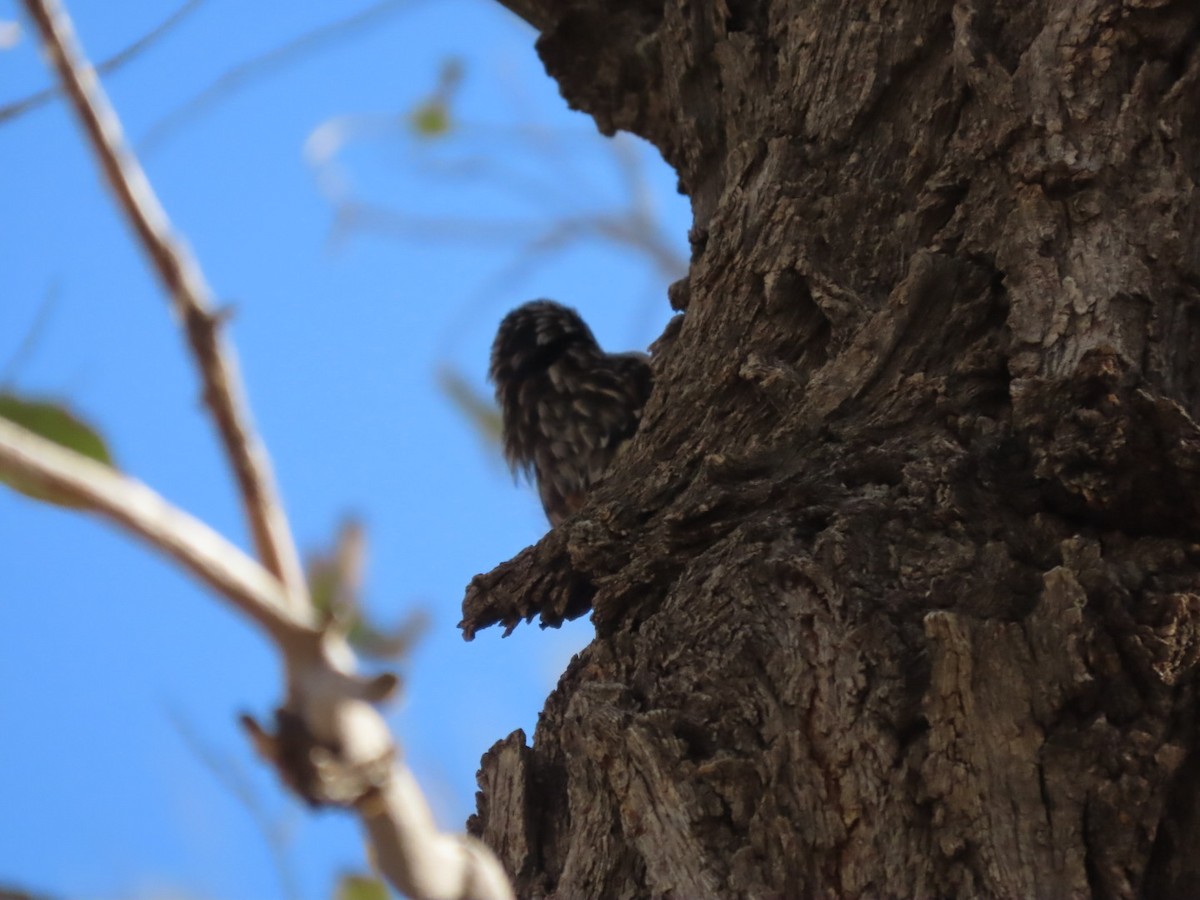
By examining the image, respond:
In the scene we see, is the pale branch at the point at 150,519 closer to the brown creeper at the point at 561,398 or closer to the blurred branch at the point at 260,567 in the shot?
the blurred branch at the point at 260,567

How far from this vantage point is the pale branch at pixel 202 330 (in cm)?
70

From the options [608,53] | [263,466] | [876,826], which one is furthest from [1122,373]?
[608,53]

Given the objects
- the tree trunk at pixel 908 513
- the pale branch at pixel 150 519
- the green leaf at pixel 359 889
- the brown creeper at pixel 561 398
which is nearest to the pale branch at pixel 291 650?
the pale branch at pixel 150 519

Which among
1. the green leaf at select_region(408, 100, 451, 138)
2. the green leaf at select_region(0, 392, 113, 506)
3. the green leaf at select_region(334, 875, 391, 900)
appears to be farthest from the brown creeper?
the green leaf at select_region(0, 392, 113, 506)

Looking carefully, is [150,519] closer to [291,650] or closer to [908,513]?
[291,650]

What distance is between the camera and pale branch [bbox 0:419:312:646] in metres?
0.66

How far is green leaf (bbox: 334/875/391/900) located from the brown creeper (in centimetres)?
173

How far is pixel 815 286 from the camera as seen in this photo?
2023 millimetres

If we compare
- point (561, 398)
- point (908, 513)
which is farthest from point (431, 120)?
point (908, 513)

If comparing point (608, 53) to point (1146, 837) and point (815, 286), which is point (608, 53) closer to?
point (815, 286)

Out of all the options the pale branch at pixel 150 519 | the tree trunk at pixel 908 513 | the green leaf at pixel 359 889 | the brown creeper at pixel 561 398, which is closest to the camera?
the pale branch at pixel 150 519

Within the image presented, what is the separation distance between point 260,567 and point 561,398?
2.24 m

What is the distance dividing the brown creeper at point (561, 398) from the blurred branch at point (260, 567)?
2054 mm

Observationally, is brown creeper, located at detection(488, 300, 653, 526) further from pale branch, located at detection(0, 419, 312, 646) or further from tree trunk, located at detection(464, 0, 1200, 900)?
pale branch, located at detection(0, 419, 312, 646)
